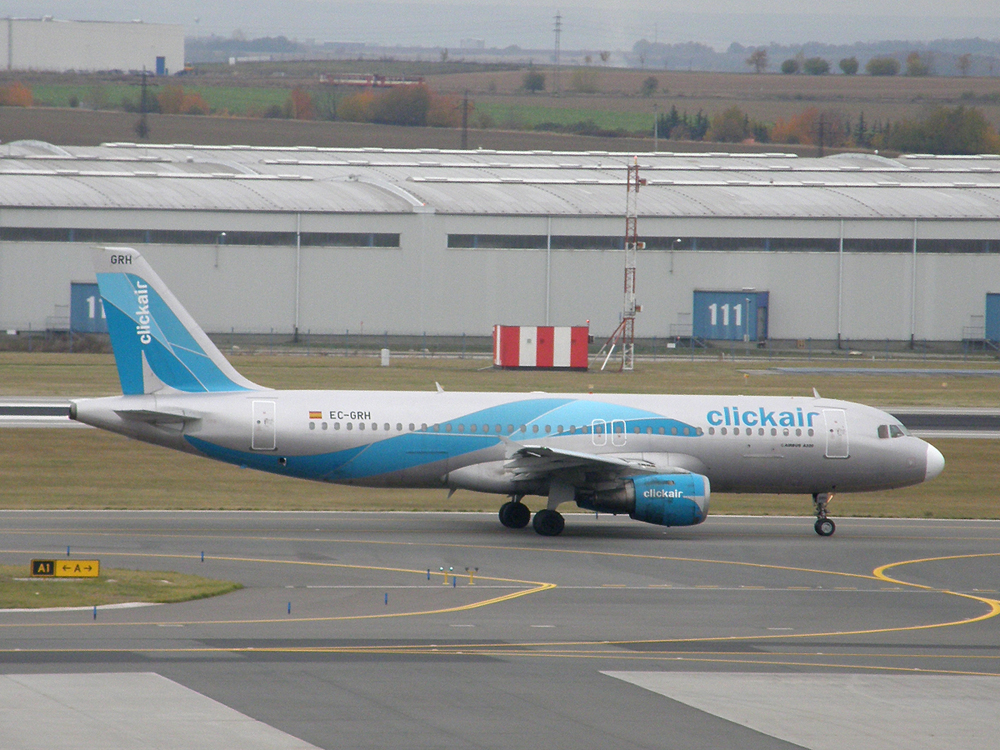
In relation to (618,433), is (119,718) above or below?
below

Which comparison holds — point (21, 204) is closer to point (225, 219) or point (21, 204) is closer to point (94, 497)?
point (225, 219)

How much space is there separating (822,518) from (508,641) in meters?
16.8

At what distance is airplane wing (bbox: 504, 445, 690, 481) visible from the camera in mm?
34812

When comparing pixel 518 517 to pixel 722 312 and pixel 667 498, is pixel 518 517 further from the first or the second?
pixel 722 312

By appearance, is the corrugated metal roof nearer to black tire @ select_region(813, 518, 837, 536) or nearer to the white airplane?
the white airplane

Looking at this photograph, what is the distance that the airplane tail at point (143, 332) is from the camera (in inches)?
1403

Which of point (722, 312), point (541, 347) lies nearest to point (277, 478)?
point (541, 347)

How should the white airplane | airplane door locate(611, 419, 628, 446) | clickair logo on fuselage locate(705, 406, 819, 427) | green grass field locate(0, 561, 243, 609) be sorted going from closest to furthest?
green grass field locate(0, 561, 243, 609) < the white airplane < airplane door locate(611, 419, 628, 446) < clickair logo on fuselage locate(705, 406, 819, 427)

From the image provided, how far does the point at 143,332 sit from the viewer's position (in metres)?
35.7

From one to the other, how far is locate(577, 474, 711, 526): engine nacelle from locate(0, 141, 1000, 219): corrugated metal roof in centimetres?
6074

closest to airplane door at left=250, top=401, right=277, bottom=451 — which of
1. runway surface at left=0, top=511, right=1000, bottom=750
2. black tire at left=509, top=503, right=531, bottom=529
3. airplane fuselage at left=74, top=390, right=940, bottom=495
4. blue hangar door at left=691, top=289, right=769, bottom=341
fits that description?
airplane fuselage at left=74, top=390, right=940, bottom=495

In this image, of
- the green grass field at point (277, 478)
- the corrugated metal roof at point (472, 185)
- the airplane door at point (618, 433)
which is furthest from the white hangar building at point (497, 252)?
the airplane door at point (618, 433)

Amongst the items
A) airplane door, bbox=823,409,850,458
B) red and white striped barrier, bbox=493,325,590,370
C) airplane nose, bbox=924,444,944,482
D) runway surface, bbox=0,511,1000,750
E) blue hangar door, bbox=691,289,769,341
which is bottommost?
runway surface, bbox=0,511,1000,750

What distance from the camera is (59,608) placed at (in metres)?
25.0
